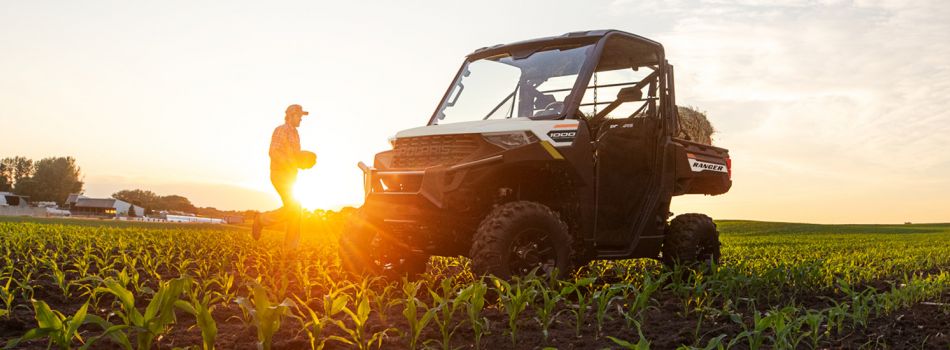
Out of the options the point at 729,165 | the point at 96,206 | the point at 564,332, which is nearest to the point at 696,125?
the point at 729,165

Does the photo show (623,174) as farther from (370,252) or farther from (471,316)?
(471,316)

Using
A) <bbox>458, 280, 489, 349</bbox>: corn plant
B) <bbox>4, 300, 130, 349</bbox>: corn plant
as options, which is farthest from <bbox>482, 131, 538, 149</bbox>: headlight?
<bbox>4, 300, 130, 349</bbox>: corn plant

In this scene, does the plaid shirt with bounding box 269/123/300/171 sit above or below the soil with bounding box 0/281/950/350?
above

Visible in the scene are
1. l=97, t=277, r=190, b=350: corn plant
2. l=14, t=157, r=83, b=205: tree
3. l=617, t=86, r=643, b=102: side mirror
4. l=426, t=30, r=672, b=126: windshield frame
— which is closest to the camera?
l=97, t=277, r=190, b=350: corn plant

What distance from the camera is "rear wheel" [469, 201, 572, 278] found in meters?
5.86

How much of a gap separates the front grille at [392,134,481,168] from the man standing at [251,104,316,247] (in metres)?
3.25

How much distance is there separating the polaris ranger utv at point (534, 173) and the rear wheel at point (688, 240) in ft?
0.06

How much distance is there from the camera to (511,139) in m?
6.27

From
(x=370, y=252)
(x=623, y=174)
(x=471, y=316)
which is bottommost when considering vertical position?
(x=471, y=316)

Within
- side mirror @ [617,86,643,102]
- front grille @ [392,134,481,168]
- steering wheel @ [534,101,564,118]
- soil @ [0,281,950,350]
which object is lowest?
soil @ [0,281,950,350]

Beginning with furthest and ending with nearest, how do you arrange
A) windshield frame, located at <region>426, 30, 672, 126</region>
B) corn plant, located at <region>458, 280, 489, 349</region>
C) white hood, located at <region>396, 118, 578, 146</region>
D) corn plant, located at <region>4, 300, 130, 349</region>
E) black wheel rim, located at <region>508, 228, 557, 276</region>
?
windshield frame, located at <region>426, 30, 672, 126</region> → white hood, located at <region>396, 118, 578, 146</region> → black wheel rim, located at <region>508, 228, 557, 276</region> → corn plant, located at <region>458, 280, 489, 349</region> → corn plant, located at <region>4, 300, 130, 349</region>

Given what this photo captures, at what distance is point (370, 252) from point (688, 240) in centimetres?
363

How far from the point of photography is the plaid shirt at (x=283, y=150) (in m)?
9.74

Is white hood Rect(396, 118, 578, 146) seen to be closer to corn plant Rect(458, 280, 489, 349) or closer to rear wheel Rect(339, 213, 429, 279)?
rear wheel Rect(339, 213, 429, 279)
